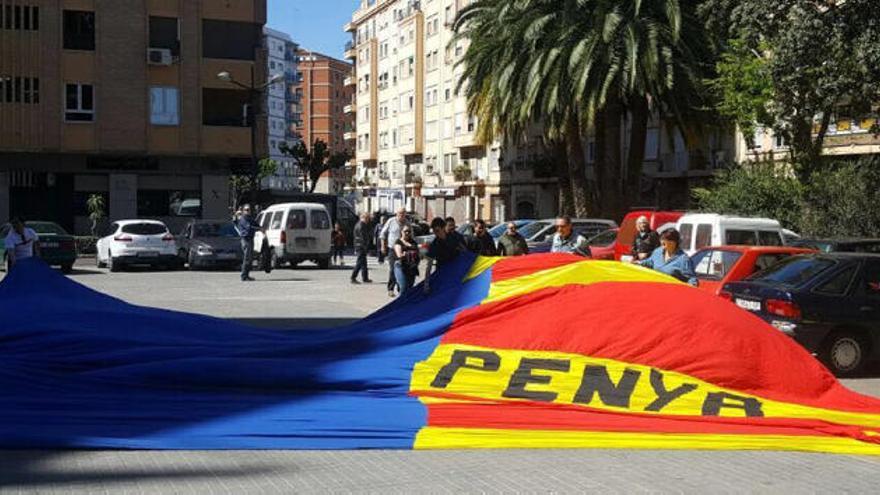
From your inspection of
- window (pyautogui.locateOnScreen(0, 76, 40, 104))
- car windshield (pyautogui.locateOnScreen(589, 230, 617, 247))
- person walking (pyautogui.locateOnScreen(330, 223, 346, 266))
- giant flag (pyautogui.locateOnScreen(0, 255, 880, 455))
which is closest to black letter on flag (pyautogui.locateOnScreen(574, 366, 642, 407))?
giant flag (pyautogui.locateOnScreen(0, 255, 880, 455))

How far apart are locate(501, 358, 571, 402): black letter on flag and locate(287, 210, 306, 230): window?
2445 cm

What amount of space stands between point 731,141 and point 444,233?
35.5 metres

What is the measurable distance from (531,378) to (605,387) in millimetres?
597

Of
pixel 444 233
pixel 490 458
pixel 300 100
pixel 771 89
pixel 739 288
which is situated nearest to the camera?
pixel 490 458

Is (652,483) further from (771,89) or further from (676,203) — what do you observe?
(676,203)

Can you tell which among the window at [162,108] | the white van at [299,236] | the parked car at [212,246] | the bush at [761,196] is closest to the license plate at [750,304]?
the bush at [761,196]

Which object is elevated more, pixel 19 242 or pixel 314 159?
pixel 314 159

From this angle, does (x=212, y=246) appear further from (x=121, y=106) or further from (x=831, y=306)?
(x=831, y=306)

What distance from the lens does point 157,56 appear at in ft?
149

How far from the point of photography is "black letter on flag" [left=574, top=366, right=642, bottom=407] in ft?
26.7

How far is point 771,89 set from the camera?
89.9ft

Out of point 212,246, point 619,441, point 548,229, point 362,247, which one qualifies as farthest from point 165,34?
point 619,441

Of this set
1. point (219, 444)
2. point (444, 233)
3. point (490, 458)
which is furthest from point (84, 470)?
point (444, 233)

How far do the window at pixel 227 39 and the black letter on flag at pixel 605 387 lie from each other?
138 feet
